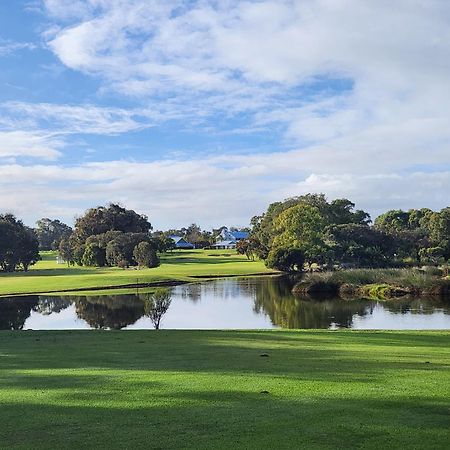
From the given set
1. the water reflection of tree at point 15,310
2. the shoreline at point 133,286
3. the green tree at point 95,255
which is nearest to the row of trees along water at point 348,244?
the shoreline at point 133,286

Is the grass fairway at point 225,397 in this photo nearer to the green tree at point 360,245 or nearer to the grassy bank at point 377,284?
the grassy bank at point 377,284

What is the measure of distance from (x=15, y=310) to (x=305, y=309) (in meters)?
22.0

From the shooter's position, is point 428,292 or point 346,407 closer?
point 346,407

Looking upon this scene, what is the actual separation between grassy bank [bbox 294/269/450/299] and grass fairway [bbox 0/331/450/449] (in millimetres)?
35723

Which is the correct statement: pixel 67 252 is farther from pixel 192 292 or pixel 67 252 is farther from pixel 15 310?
pixel 15 310

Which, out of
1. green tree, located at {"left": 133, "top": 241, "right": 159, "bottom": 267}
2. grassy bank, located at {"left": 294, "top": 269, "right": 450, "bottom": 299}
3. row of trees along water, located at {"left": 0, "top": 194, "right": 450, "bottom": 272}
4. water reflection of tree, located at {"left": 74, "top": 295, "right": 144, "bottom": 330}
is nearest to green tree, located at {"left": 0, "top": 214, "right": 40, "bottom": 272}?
row of trees along water, located at {"left": 0, "top": 194, "right": 450, "bottom": 272}

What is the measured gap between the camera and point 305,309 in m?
41.5

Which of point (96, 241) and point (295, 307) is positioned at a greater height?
point (96, 241)

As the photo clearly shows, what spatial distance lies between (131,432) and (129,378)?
356cm

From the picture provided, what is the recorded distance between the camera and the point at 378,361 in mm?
13078

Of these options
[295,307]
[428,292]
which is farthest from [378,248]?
[295,307]

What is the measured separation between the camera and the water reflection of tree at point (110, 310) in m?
35.8

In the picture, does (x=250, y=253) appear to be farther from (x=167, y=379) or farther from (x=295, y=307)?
(x=167, y=379)

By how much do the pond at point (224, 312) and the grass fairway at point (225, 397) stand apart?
17853 millimetres
